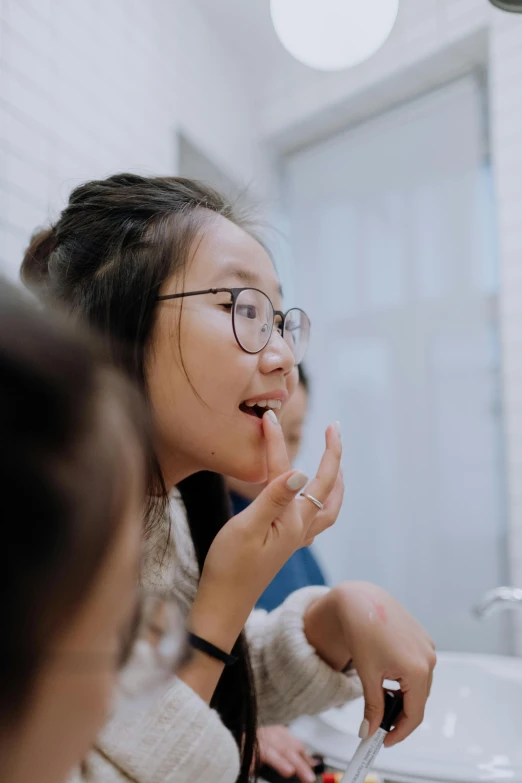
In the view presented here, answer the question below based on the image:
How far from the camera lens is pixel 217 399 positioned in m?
0.55

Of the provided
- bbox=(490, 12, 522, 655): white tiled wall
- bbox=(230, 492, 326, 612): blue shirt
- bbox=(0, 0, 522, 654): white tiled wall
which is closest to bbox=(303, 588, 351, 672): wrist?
bbox=(230, 492, 326, 612): blue shirt

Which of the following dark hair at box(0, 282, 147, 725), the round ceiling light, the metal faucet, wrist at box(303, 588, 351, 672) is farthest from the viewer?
the round ceiling light

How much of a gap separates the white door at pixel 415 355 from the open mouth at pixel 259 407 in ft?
4.08

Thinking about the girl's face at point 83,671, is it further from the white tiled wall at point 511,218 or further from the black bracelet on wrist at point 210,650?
the white tiled wall at point 511,218

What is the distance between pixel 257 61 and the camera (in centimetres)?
201

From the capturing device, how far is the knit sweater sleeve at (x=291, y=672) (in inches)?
25.9

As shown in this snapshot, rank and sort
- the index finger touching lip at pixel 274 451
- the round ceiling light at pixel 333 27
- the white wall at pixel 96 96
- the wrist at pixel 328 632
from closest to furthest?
the index finger touching lip at pixel 274 451 → the wrist at pixel 328 632 → the white wall at pixel 96 96 → the round ceiling light at pixel 333 27

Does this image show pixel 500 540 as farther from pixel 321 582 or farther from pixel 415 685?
pixel 415 685

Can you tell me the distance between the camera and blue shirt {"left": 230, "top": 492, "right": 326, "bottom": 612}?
3.51 feet

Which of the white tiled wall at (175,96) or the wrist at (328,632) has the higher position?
the white tiled wall at (175,96)

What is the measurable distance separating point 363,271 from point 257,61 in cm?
82

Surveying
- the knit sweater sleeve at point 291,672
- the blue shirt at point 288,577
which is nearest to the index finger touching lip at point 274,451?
the knit sweater sleeve at point 291,672

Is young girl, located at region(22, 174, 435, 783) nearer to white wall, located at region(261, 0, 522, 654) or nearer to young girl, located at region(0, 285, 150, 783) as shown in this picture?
young girl, located at region(0, 285, 150, 783)

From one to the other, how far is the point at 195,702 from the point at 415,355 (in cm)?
151
